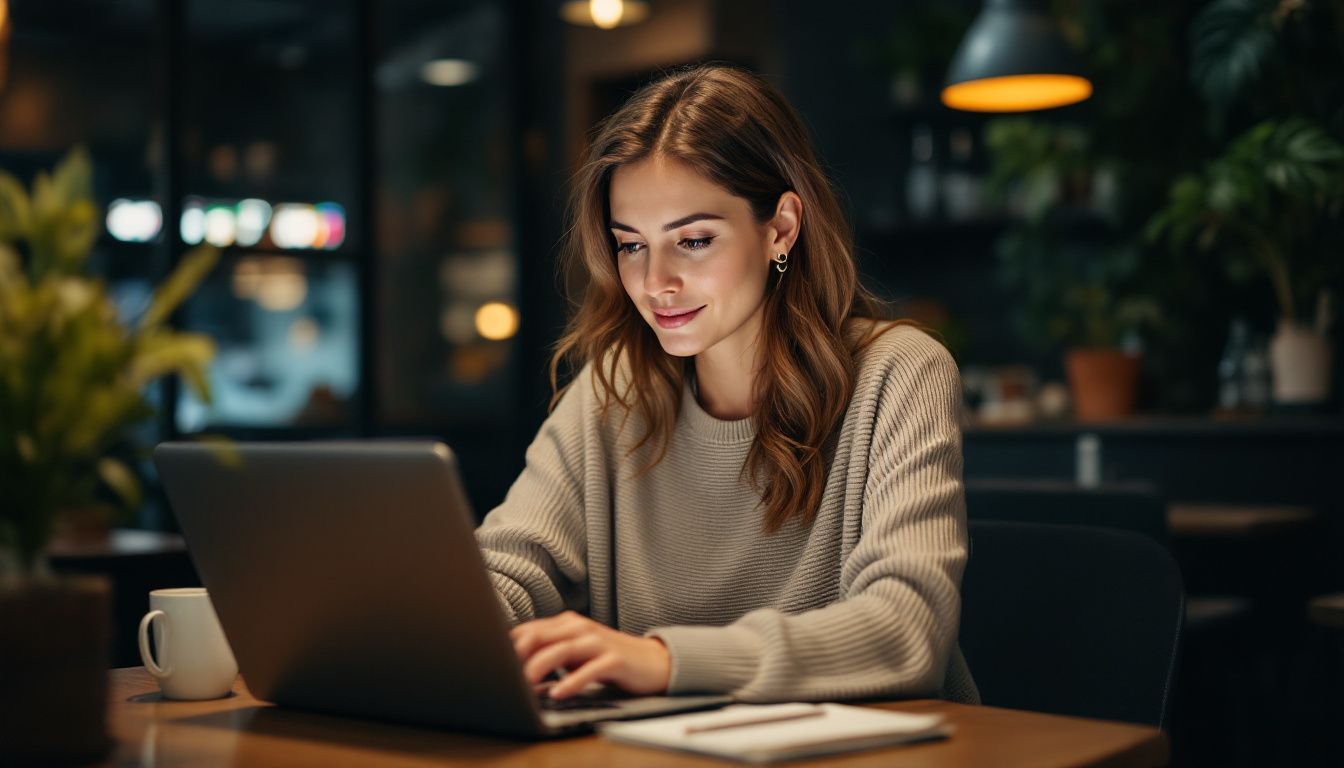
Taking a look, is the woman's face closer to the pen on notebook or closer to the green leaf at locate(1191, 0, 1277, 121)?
the pen on notebook

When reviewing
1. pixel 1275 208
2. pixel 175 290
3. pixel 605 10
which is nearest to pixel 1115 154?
pixel 1275 208

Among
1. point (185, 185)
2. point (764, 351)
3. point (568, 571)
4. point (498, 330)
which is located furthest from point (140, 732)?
point (498, 330)

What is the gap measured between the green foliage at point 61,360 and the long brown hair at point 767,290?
80 cm

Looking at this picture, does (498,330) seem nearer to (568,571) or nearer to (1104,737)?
(568,571)

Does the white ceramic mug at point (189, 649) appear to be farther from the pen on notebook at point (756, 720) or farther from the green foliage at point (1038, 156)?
the green foliage at point (1038, 156)

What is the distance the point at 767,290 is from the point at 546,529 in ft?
1.34

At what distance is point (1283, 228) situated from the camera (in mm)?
4219

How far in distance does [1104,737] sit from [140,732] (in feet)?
2.42

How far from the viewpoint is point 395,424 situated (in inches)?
253

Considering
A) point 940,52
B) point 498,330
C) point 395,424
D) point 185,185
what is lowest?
point 395,424

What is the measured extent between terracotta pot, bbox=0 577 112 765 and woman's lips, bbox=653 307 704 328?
77 cm

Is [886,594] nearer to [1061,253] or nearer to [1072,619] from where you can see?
[1072,619]

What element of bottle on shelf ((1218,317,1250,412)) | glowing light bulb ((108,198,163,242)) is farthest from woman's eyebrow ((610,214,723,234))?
glowing light bulb ((108,198,163,242))

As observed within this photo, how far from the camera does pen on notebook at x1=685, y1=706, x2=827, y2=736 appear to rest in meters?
1.00
